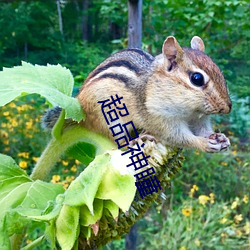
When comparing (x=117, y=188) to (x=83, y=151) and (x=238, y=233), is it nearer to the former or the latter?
(x=83, y=151)

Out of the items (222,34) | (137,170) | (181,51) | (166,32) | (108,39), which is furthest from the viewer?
(108,39)

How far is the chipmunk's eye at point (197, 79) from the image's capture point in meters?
0.75

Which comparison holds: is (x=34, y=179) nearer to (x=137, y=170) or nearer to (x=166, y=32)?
(x=137, y=170)

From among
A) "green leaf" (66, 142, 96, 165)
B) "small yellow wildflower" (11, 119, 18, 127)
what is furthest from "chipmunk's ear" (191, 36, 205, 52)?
"small yellow wildflower" (11, 119, 18, 127)

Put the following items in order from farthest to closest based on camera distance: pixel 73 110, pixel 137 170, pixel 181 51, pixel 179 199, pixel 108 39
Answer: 1. pixel 108 39
2. pixel 179 199
3. pixel 181 51
4. pixel 73 110
5. pixel 137 170

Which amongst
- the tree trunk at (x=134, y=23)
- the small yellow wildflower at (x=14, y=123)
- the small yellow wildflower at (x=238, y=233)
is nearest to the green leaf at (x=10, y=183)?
the tree trunk at (x=134, y=23)

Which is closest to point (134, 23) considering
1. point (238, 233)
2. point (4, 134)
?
point (238, 233)

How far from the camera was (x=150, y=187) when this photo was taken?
1.85ft

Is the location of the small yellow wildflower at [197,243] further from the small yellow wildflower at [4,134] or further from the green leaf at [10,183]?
the green leaf at [10,183]

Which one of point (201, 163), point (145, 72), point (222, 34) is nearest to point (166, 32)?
point (222, 34)

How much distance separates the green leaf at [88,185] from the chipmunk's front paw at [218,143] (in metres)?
0.20

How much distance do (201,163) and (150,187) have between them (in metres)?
2.38

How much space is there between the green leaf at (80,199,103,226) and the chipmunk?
181 mm

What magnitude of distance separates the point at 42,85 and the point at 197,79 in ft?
0.87
